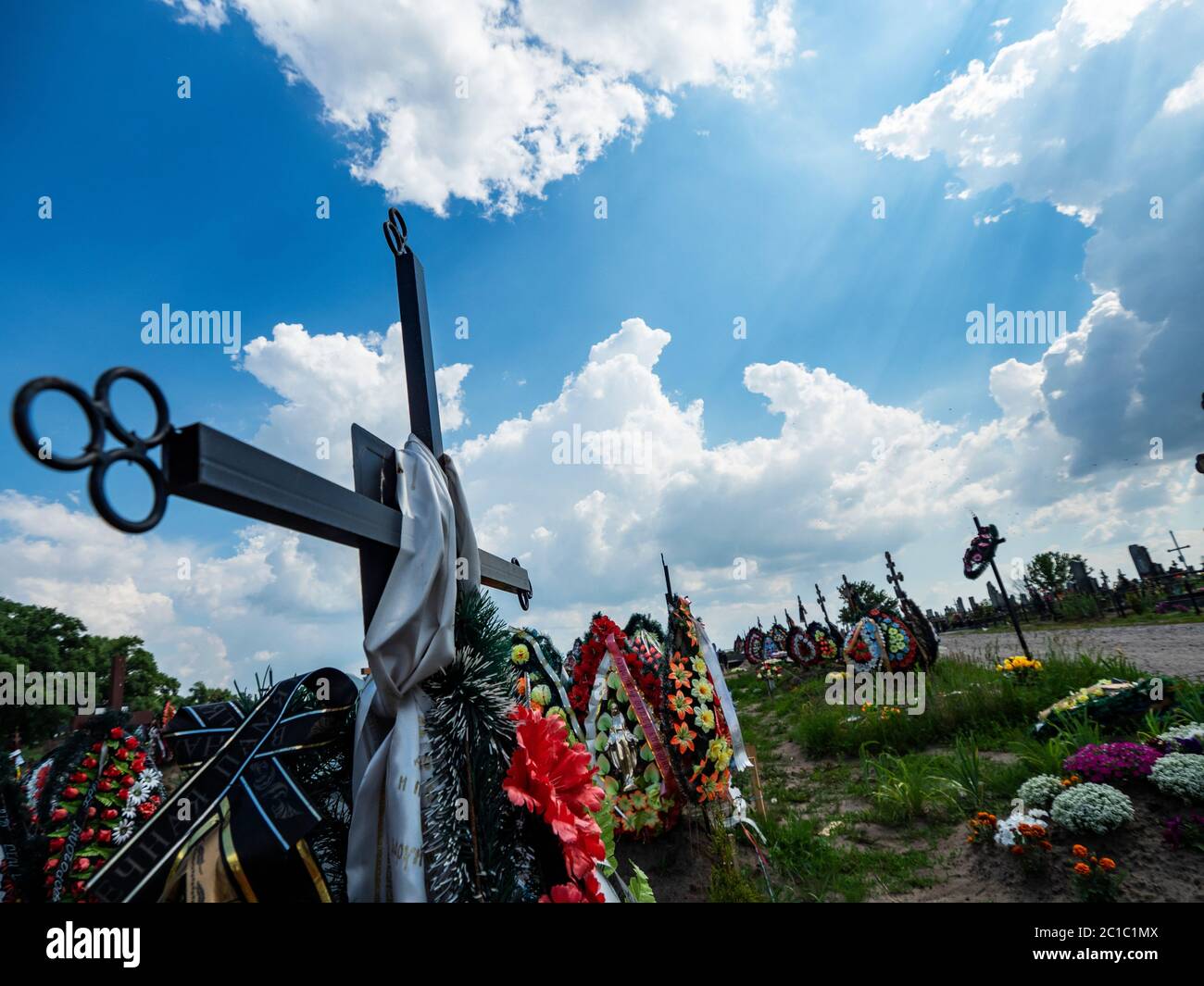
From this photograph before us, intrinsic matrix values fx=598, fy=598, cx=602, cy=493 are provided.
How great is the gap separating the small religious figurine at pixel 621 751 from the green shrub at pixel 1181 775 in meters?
3.97

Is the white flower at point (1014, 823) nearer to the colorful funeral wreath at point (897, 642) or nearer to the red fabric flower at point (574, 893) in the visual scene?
the red fabric flower at point (574, 893)

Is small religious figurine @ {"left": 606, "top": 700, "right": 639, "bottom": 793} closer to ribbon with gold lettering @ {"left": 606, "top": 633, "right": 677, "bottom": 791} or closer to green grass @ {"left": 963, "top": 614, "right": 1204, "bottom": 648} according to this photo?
ribbon with gold lettering @ {"left": 606, "top": 633, "right": 677, "bottom": 791}

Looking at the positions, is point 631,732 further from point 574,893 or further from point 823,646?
point 823,646

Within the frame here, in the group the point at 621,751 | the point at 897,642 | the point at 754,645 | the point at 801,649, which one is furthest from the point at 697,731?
the point at 754,645

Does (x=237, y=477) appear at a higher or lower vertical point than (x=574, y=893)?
higher

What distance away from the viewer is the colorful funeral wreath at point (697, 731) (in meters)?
4.88

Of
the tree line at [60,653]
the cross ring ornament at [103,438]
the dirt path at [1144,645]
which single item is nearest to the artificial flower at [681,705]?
the cross ring ornament at [103,438]

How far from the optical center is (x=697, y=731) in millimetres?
4926

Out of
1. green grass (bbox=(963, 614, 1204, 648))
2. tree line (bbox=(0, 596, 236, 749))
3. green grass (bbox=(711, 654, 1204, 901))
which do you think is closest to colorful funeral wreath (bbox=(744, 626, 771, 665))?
green grass (bbox=(963, 614, 1204, 648))

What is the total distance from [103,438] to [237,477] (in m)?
0.22

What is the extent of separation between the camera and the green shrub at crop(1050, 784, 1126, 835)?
4362mm

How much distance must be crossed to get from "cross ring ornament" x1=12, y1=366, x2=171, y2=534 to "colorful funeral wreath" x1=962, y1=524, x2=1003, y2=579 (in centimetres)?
1497
